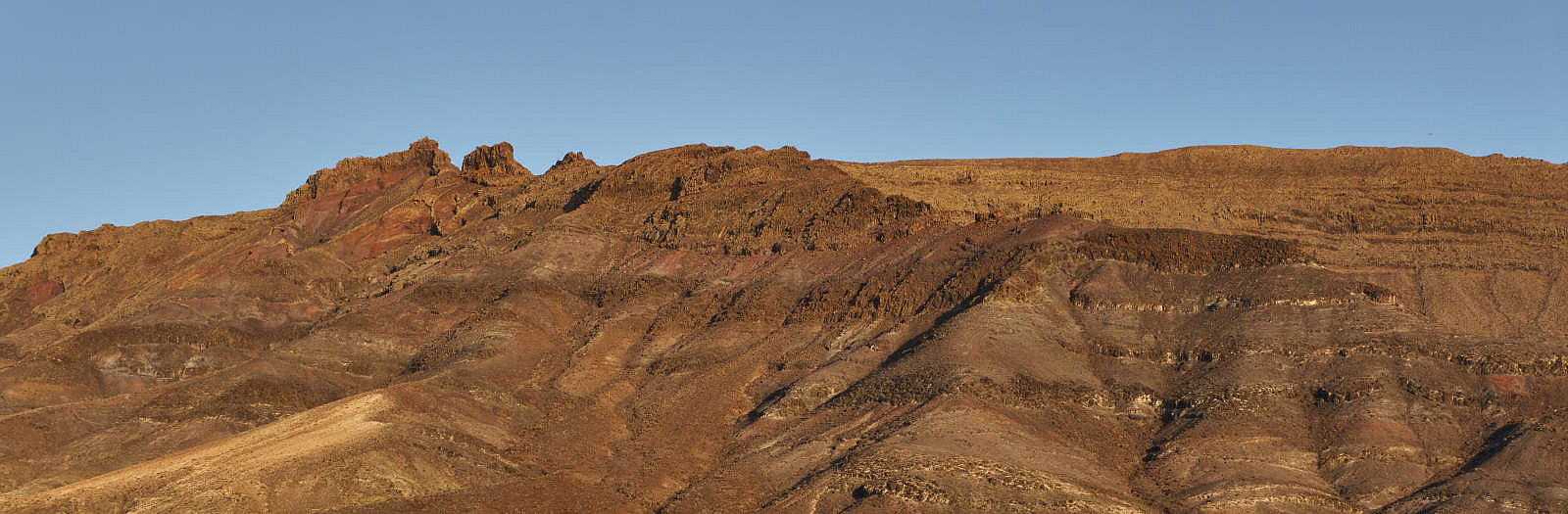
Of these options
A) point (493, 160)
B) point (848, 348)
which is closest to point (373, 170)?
point (493, 160)

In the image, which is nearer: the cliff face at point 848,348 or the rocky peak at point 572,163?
the cliff face at point 848,348

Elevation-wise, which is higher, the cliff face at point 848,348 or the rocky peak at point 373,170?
the rocky peak at point 373,170

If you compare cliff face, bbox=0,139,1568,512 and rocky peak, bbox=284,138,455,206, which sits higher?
rocky peak, bbox=284,138,455,206

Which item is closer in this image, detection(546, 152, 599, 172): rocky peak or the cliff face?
Result: the cliff face

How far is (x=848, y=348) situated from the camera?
230ft

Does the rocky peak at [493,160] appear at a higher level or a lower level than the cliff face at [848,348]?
higher

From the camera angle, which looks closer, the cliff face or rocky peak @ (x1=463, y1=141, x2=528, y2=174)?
the cliff face

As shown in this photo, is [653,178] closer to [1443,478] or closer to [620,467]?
[620,467]

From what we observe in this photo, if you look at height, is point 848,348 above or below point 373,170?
below

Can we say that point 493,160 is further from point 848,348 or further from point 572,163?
point 848,348

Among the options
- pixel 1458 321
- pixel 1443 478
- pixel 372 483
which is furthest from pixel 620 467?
pixel 1458 321

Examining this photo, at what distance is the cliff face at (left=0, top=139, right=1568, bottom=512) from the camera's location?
53.4 metres

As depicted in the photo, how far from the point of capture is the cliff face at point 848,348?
53.4 metres

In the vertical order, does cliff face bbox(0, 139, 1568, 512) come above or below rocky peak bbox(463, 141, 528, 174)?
below
